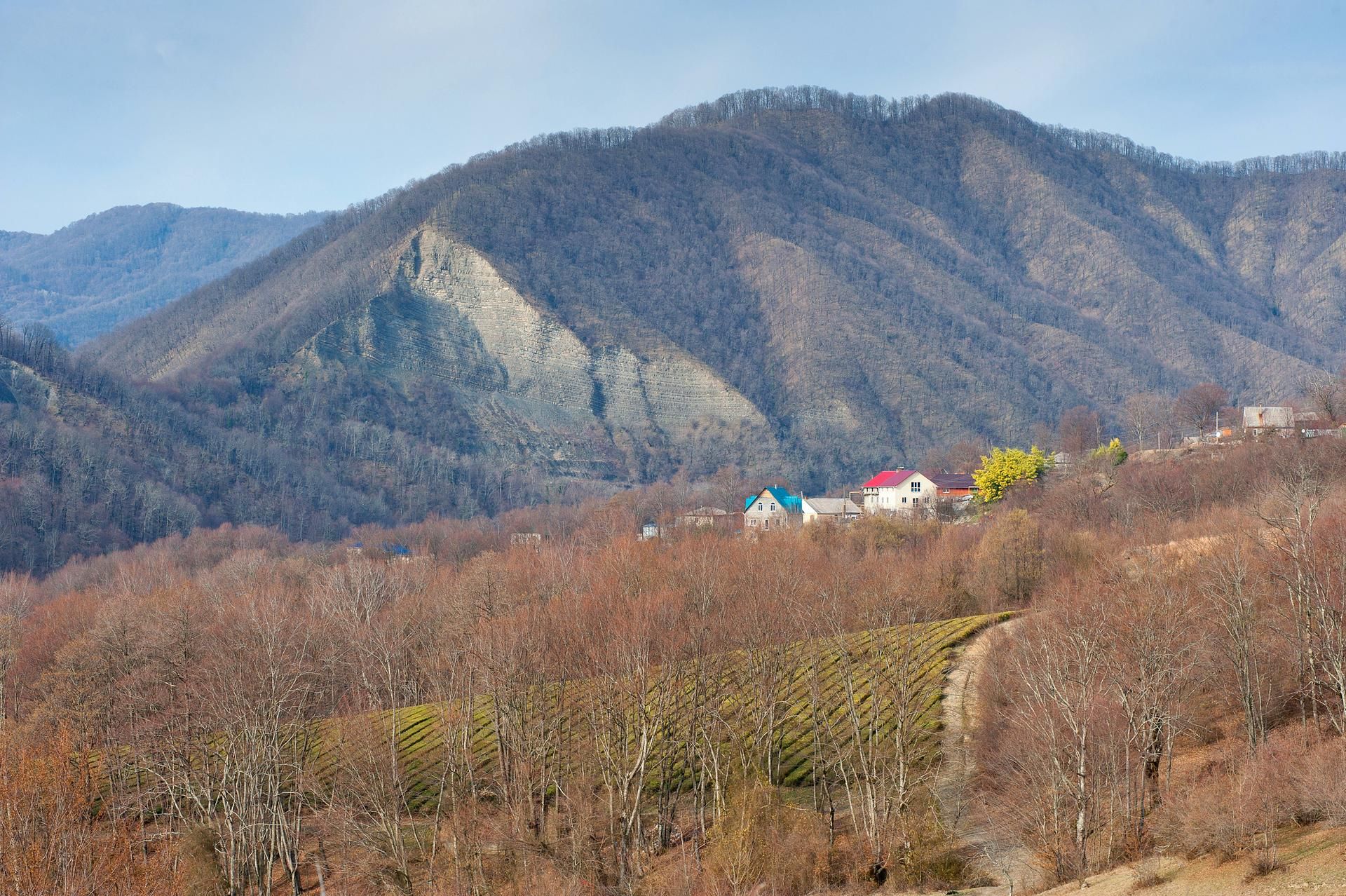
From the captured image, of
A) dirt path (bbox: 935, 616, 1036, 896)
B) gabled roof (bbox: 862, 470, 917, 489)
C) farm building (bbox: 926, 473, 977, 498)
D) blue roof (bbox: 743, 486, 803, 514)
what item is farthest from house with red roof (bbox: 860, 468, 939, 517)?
dirt path (bbox: 935, 616, 1036, 896)

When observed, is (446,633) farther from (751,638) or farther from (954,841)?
(954,841)

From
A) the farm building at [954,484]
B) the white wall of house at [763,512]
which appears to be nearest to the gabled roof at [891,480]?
the farm building at [954,484]

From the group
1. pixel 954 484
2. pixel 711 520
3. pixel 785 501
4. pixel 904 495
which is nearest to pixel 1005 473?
pixel 954 484

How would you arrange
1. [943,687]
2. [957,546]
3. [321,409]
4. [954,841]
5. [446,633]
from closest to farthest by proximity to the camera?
[954,841]
[943,687]
[446,633]
[957,546]
[321,409]

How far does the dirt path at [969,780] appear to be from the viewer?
1346 inches

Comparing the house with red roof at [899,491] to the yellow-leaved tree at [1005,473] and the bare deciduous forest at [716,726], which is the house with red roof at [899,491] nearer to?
the yellow-leaved tree at [1005,473]

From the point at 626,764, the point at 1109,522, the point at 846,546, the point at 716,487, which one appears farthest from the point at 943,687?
the point at 716,487

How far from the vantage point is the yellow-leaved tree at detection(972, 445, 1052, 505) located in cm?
10575

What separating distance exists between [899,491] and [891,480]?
12.7ft

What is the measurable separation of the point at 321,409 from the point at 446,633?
472 ft

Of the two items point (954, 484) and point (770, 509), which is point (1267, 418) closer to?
point (954, 484)

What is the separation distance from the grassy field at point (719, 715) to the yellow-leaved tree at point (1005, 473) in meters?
53.0

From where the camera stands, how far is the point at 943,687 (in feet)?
172

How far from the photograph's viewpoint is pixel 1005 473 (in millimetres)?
106312
